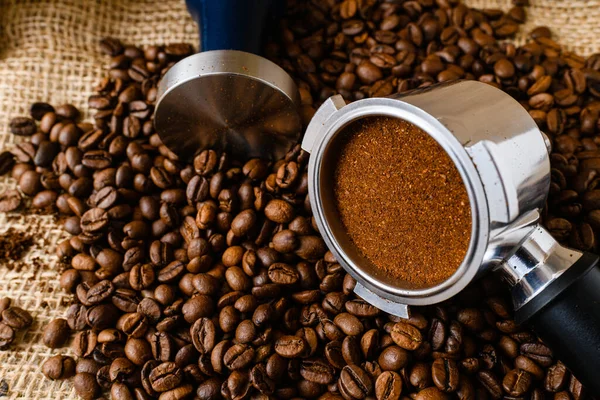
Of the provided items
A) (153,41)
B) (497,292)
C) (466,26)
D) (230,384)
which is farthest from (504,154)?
(153,41)

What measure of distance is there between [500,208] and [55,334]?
986 millimetres

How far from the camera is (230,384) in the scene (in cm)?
114

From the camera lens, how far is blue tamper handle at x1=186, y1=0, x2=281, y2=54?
1386 millimetres

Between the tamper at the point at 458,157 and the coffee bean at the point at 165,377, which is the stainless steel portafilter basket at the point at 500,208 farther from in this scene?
the coffee bean at the point at 165,377

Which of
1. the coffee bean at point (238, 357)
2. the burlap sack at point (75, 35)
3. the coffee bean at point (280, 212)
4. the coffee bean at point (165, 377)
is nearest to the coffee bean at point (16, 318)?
the burlap sack at point (75, 35)

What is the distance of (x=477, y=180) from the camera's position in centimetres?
89

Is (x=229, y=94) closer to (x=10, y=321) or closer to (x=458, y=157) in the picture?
(x=458, y=157)

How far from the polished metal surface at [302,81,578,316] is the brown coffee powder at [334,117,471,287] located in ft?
0.10

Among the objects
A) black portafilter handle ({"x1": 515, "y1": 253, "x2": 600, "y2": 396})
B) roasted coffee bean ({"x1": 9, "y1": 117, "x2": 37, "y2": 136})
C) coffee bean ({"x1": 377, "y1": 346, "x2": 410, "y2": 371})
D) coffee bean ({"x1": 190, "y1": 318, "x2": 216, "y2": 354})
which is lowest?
coffee bean ({"x1": 190, "y1": 318, "x2": 216, "y2": 354})

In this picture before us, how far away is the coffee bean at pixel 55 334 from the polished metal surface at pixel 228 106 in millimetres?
500

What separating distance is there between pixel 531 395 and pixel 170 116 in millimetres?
1002

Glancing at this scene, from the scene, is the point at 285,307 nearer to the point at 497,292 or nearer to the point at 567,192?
the point at 497,292

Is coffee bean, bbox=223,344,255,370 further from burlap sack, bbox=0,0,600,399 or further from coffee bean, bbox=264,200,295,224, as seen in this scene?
burlap sack, bbox=0,0,600,399

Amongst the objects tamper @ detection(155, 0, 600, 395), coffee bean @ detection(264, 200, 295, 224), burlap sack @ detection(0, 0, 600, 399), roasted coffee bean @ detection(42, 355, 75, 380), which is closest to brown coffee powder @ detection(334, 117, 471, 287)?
tamper @ detection(155, 0, 600, 395)
